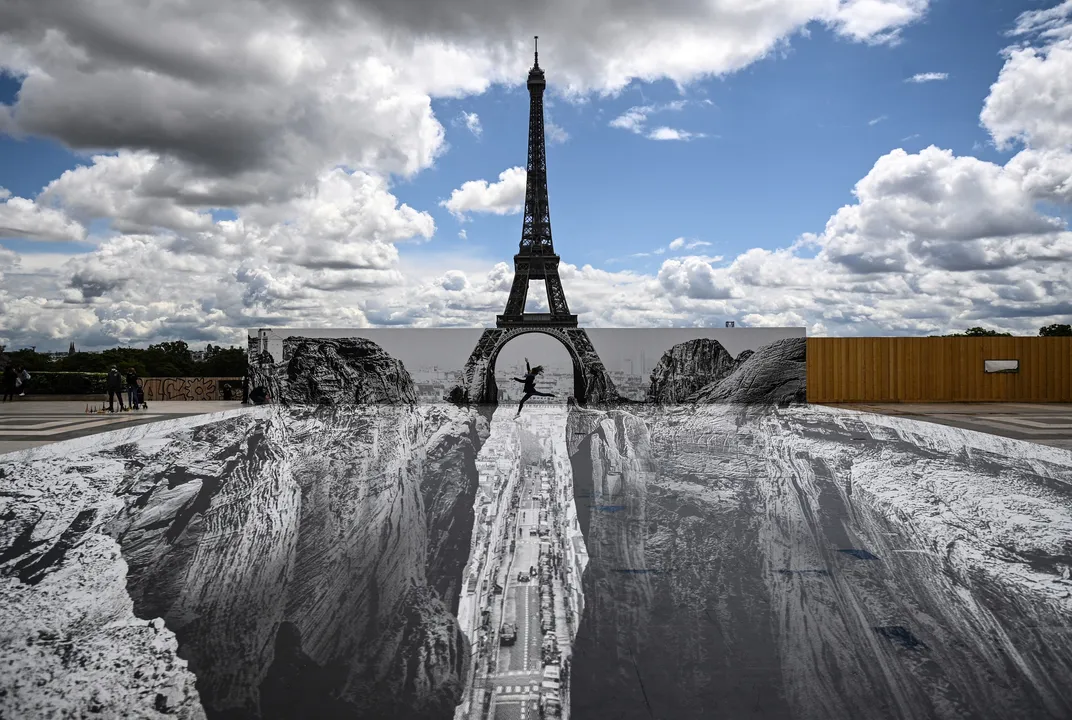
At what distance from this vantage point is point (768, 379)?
23.0 meters

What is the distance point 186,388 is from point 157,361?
3521cm

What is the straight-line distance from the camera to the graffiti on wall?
79.8 ft

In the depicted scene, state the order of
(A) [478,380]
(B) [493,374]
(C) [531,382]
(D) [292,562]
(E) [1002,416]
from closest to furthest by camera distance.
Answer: (D) [292,562] < (E) [1002,416] < (C) [531,382] < (A) [478,380] < (B) [493,374]

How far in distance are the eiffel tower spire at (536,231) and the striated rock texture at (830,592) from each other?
22.3 metres

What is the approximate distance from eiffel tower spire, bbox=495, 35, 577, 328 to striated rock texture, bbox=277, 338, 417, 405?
9.76m

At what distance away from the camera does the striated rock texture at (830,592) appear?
13.6 ft

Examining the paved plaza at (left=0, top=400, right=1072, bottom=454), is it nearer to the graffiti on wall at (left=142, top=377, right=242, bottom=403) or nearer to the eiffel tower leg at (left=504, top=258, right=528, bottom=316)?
the graffiti on wall at (left=142, top=377, right=242, bottom=403)

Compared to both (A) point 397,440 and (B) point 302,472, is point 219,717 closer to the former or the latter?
(B) point 302,472

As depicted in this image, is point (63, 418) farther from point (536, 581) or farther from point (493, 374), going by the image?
point (536, 581)

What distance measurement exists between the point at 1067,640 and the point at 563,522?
14.7 feet

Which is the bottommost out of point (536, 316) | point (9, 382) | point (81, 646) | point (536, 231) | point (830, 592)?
point (81, 646)

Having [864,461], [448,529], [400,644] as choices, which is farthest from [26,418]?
[864,461]

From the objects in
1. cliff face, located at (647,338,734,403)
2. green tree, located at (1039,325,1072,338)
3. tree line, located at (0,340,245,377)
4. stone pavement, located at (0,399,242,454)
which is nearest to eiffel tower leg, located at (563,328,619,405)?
cliff face, located at (647,338,734,403)

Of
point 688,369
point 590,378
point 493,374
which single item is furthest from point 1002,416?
point 493,374
